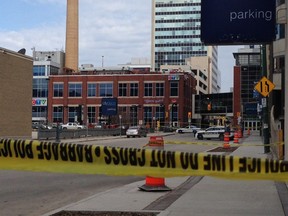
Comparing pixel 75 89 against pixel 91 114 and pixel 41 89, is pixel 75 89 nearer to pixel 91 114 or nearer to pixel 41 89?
pixel 91 114

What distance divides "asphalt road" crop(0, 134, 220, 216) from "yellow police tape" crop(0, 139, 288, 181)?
9.46 ft

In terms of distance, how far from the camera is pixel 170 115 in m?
105

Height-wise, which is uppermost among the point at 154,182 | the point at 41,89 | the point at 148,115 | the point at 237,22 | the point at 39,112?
the point at 41,89

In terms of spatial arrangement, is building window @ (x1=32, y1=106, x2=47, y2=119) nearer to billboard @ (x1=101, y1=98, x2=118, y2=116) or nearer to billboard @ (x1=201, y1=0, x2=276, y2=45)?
billboard @ (x1=101, y1=98, x2=118, y2=116)

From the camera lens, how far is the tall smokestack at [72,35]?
129000mm

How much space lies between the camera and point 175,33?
182500mm

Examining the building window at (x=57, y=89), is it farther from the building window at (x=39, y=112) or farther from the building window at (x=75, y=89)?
the building window at (x=39, y=112)

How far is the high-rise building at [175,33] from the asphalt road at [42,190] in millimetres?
163263

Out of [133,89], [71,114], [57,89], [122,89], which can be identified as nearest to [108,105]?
[133,89]

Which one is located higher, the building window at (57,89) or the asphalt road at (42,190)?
the building window at (57,89)

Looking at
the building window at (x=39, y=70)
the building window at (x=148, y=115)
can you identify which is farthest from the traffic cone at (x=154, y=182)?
the building window at (x=39, y=70)

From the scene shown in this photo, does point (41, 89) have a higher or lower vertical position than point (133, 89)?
higher

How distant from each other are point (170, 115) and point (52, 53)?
60.7 metres

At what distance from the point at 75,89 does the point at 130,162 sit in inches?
4222
